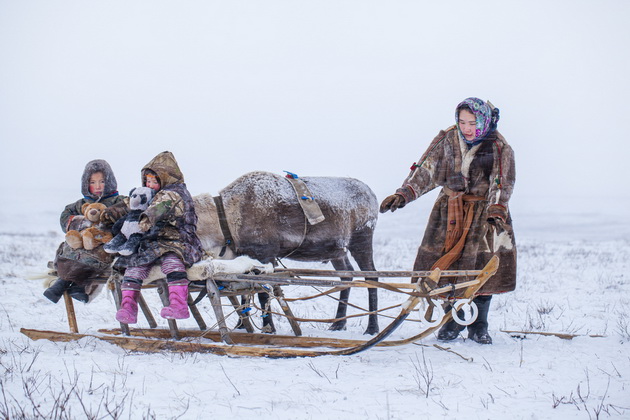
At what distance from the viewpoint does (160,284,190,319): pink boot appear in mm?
4301

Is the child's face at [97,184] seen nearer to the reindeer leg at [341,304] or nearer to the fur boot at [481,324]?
the reindeer leg at [341,304]

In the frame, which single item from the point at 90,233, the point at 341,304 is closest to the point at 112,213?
the point at 90,233

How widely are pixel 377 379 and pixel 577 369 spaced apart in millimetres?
1414

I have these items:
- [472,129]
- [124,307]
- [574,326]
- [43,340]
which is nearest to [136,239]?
[124,307]

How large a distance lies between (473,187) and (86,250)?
345 cm

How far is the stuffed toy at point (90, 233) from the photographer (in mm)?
4738

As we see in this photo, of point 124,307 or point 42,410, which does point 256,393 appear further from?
point 124,307

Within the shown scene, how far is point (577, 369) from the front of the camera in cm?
379

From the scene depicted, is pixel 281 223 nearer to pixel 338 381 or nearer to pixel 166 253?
pixel 166 253

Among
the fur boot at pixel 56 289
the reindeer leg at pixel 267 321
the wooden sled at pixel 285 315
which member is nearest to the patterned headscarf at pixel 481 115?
the wooden sled at pixel 285 315

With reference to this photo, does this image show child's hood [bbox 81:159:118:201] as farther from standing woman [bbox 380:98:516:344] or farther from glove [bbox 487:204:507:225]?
glove [bbox 487:204:507:225]

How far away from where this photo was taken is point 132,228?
4434mm

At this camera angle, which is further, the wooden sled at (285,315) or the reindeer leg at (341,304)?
the reindeer leg at (341,304)

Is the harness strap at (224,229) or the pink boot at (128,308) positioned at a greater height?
the harness strap at (224,229)
